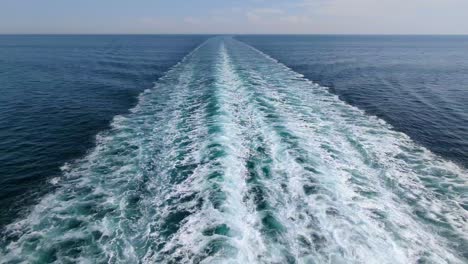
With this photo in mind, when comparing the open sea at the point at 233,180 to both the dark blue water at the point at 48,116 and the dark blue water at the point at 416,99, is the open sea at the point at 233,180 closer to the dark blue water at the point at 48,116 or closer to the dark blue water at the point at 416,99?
the dark blue water at the point at 48,116

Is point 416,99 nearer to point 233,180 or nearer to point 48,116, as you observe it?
point 233,180

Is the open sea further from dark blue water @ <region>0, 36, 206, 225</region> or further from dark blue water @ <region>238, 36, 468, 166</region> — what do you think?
dark blue water @ <region>238, 36, 468, 166</region>

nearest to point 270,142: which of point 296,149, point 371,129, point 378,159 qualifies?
point 296,149

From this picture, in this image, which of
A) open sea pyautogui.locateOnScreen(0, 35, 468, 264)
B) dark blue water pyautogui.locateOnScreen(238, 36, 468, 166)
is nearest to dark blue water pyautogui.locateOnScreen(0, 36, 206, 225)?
open sea pyautogui.locateOnScreen(0, 35, 468, 264)

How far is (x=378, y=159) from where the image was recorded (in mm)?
18766

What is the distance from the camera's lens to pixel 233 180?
16328mm

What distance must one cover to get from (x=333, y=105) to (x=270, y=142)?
46.0 feet

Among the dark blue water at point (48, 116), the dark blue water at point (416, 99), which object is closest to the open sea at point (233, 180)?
the dark blue water at point (48, 116)

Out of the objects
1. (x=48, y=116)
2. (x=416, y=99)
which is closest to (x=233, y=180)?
(x=48, y=116)

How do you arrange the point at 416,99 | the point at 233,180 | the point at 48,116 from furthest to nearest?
the point at 416,99, the point at 48,116, the point at 233,180

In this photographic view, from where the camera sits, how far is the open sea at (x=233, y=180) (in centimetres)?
1178

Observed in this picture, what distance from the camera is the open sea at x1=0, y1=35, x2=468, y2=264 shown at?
38.6 feet

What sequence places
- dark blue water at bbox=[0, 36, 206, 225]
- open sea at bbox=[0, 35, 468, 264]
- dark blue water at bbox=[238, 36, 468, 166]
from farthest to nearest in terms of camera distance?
dark blue water at bbox=[238, 36, 468, 166] → dark blue water at bbox=[0, 36, 206, 225] → open sea at bbox=[0, 35, 468, 264]

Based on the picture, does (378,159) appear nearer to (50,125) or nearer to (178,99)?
(178,99)
